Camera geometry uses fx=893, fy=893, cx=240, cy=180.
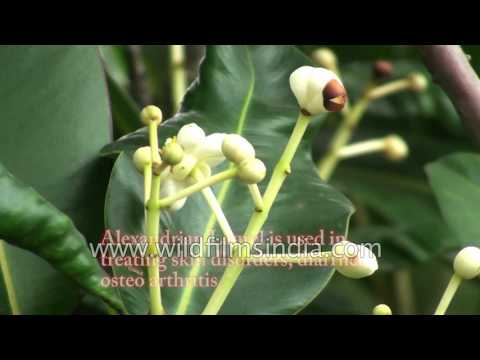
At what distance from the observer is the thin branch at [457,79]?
728mm

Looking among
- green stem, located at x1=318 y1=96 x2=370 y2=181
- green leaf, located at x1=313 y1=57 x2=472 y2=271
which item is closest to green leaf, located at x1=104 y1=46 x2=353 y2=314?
green stem, located at x1=318 y1=96 x2=370 y2=181

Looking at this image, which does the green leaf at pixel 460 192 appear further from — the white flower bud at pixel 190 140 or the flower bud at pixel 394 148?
the white flower bud at pixel 190 140

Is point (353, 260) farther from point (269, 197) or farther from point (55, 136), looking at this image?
point (55, 136)

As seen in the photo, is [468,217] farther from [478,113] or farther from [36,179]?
[36,179]

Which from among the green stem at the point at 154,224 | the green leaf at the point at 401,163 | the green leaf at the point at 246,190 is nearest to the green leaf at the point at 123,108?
the green leaf at the point at 246,190

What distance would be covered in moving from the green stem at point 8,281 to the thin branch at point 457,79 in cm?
40

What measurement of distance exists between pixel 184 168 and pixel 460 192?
1.34 ft

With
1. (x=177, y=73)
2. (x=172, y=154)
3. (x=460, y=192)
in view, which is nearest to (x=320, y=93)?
(x=172, y=154)

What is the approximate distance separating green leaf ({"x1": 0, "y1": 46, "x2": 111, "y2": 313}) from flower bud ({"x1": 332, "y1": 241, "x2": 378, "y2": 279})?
270 millimetres

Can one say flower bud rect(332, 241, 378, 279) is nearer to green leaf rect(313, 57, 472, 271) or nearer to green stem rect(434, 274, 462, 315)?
green stem rect(434, 274, 462, 315)

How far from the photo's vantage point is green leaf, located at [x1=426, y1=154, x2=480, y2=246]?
89cm

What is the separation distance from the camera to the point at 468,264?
66 cm
